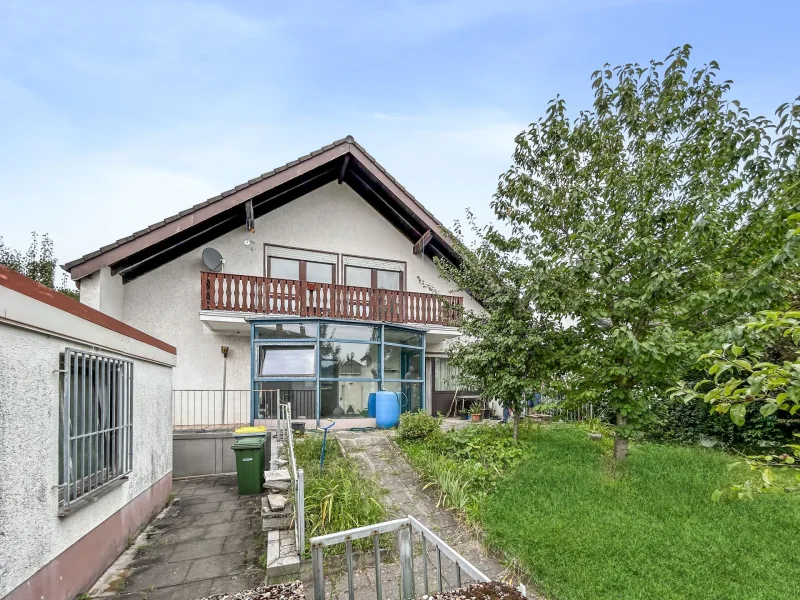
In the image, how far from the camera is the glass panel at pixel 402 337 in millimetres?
11312

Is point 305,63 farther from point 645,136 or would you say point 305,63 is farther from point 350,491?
point 350,491

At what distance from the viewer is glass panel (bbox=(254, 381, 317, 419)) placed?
33.3ft

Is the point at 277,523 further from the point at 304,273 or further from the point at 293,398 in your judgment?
the point at 304,273

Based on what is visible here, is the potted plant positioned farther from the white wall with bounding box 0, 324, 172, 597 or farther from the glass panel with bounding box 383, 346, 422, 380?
the white wall with bounding box 0, 324, 172, 597

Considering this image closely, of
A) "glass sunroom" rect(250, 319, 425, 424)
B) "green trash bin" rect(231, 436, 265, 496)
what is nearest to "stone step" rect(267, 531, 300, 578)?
"green trash bin" rect(231, 436, 265, 496)

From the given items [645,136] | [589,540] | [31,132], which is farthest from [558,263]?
[31,132]

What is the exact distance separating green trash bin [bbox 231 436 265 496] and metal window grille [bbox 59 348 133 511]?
1993 mm

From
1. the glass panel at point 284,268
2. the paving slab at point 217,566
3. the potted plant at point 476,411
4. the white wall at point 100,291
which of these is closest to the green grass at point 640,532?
the paving slab at point 217,566

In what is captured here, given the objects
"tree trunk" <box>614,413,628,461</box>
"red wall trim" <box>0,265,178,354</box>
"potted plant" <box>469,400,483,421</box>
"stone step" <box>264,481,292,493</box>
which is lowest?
"potted plant" <box>469,400,483,421</box>

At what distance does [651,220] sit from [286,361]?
8293 millimetres

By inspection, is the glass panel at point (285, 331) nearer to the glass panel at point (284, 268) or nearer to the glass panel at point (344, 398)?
the glass panel at point (344, 398)

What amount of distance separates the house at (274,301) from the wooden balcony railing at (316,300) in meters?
0.03

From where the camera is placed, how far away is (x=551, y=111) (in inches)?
276

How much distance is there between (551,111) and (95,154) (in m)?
15.3
